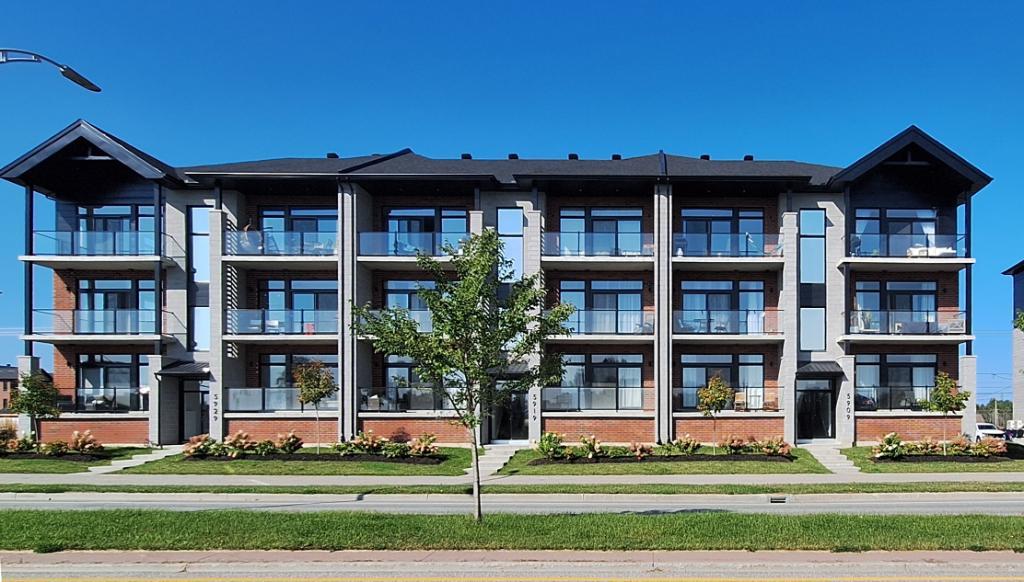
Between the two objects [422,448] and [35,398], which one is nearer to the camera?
[422,448]

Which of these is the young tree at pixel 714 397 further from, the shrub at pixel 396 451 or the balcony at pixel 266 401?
the balcony at pixel 266 401

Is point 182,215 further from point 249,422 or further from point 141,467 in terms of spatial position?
point 141,467

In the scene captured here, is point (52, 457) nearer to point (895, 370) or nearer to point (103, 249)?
point (103, 249)

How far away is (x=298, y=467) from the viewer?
2098 cm

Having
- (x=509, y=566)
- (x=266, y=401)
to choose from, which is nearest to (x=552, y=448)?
(x=266, y=401)

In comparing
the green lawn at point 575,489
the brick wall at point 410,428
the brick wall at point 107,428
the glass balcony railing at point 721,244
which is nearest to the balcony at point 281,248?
the brick wall at point 410,428

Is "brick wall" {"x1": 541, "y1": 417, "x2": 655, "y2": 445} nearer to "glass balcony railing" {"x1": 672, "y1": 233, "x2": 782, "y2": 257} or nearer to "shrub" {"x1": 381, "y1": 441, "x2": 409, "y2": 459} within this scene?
"shrub" {"x1": 381, "y1": 441, "x2": 409, "y2": 459}

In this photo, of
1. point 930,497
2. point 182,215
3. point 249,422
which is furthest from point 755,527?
point 182,215

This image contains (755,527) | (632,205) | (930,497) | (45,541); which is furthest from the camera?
(632,205)

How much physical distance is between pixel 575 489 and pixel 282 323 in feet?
47.3

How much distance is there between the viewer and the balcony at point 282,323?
26875 mm

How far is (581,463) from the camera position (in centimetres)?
2162

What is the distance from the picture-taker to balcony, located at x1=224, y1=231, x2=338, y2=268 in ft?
87.7

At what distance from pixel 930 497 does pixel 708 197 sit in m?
14.6
